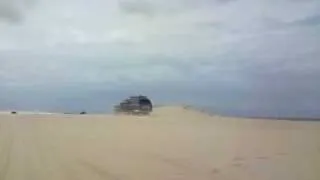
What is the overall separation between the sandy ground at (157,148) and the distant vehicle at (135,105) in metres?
0.05

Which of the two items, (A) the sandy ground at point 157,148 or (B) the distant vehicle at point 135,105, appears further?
(B) the distant vehicle at point 135,105

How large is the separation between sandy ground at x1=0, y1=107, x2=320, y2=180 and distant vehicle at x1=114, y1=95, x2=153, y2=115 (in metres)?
0.05

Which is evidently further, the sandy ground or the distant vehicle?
the distant vehicle

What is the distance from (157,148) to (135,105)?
23 centimetres

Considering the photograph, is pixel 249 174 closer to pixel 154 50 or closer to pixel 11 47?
pixel 154 50

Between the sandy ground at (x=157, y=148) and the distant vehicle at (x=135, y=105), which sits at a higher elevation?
the distant vehicle at (x=135, y=105)

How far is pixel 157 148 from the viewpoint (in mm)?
2635

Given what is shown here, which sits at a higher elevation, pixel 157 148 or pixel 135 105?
pixel 135 105

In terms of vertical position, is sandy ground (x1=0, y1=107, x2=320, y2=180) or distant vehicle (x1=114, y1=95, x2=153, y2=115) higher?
distant vehicle (x1=114, y1=95, x2=153, y2=115)

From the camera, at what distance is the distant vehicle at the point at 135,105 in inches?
106

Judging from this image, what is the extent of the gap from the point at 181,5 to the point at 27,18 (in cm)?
70

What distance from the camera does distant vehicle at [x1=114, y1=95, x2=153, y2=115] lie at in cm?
270

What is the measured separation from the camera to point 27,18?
8.63 feet

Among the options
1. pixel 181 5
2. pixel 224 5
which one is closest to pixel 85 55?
pixel 181 5
